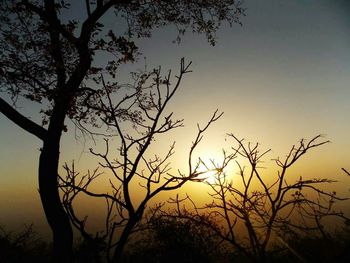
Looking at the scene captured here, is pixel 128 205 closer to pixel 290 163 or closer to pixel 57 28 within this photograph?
pixel 290 163

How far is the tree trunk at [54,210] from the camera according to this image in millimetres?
5438

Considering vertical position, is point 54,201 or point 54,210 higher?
point 54,201

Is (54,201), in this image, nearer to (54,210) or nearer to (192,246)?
(54,210)

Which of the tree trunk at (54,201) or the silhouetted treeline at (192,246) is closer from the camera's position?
the tree trunk at (54,201)

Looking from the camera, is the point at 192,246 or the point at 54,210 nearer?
the point at 54,210

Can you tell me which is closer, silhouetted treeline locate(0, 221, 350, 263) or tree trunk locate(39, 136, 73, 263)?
tree trunk locate(39, 136, 73, 263)

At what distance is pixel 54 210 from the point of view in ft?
18.1

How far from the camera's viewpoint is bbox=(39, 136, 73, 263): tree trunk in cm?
544

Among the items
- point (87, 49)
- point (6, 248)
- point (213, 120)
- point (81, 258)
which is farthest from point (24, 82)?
point (6, 248)

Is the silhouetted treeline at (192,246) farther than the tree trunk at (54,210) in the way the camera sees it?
Yes

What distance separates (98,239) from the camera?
4008 mm

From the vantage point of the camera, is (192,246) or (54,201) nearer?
(54,201)

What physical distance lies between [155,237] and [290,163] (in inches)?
203

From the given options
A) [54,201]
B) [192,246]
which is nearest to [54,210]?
[54,201]
